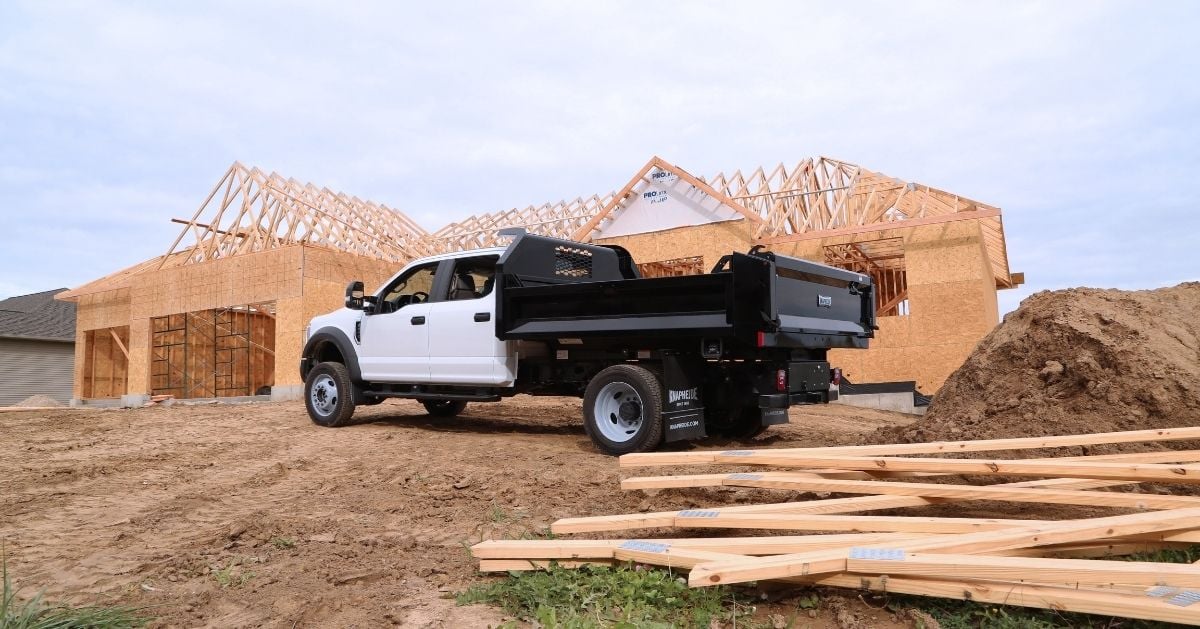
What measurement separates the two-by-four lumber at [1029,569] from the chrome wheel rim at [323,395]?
24.6ft

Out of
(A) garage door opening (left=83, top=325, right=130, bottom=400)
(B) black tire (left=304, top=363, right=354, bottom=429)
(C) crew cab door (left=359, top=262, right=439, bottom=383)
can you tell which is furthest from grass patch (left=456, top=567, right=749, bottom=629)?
(A) garage door opening (left=83, top=325, right=130, bottom=400)

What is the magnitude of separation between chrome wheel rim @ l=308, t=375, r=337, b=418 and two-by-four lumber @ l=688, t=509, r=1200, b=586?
279 inches

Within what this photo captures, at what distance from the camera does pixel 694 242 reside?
17.5 meters

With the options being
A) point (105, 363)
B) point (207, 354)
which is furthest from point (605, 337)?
point (105, 363)

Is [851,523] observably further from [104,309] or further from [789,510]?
[104,309]

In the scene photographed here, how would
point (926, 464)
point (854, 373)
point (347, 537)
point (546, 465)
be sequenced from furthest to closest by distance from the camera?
point (854, 373) → point (546, 465) → point (347, 537) → point (926, 464)

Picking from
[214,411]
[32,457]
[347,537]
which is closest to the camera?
[347,537]

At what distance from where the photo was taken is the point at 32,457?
285 inches

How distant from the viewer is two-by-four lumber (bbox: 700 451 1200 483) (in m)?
3.95

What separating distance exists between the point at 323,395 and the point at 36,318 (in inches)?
1115

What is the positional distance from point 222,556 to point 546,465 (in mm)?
2697

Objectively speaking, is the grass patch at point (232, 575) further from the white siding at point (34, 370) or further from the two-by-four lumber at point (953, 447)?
the white siding at point (34, 370)

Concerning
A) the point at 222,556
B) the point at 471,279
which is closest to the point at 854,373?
the point at 471,279

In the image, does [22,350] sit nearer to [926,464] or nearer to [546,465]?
[546,465]
